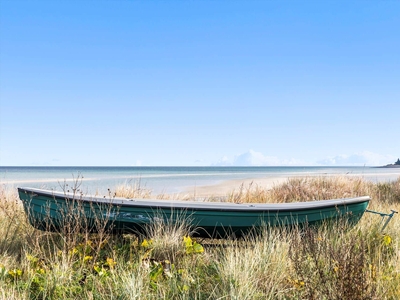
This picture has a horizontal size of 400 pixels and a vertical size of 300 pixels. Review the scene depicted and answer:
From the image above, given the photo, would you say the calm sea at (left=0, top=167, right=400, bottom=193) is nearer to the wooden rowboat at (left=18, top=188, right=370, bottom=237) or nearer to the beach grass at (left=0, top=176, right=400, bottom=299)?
the wooden rowboat at (left=18, top=188, right=370, bottom=237)

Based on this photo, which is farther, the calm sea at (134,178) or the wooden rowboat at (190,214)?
the calm sea at (134,178)

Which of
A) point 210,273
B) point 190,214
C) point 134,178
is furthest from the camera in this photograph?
point 134,178

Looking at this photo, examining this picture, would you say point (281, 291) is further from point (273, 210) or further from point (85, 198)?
point (85, 198)

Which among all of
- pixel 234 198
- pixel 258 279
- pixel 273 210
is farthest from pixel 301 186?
pixel 258 279

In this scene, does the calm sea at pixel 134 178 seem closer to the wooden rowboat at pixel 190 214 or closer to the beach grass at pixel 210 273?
the wooden rowboat at pixel 190 214

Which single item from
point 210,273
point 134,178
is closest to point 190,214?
point 210,273

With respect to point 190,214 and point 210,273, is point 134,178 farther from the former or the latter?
point 210,273

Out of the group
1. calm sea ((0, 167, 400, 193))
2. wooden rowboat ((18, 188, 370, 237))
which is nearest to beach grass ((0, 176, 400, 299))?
wooden rowboat ((18, 188, 370, 237))

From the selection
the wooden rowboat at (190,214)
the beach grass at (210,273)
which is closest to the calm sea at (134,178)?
the wooden rowboat at (190,214)

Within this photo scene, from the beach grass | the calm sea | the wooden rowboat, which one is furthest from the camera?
the calm sea

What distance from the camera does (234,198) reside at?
30.6ft

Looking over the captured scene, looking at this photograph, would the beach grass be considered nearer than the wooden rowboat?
Yes

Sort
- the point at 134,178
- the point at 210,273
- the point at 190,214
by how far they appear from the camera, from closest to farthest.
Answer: the point at 210,273 < the point at 190,214 < the point at 134,178

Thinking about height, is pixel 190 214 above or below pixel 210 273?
above
